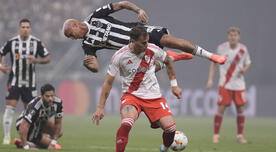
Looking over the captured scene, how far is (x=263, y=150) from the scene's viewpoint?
510 inches

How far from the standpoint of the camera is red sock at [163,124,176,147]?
10359mm

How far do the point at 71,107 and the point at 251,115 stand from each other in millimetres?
6344

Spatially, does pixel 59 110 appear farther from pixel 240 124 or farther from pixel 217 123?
pixel 240 124

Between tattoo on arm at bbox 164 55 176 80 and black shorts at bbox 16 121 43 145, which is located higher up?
tattoo on arm at bbox 164 55 176 80

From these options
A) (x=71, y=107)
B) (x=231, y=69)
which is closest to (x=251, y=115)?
(x=71, y=107)

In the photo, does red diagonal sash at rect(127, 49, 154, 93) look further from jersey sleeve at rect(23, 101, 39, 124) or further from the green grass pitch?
jersey sleeve at rect(23, 101, 39, 124)

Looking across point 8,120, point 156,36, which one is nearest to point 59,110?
point 8,120

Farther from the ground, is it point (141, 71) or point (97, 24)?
point (97, 24)

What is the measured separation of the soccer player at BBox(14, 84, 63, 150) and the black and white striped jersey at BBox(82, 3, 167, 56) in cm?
158

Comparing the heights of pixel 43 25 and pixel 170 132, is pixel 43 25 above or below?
above

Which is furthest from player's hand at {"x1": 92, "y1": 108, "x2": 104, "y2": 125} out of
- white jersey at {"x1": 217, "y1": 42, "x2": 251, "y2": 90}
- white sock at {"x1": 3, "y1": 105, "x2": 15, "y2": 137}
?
white jersey at {"x1": 217, "y1": 42, "x2": 251, "y2": 90}

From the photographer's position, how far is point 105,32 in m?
11.3

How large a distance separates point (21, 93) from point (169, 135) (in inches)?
200

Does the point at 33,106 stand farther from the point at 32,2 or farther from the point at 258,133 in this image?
the point at 32,2
